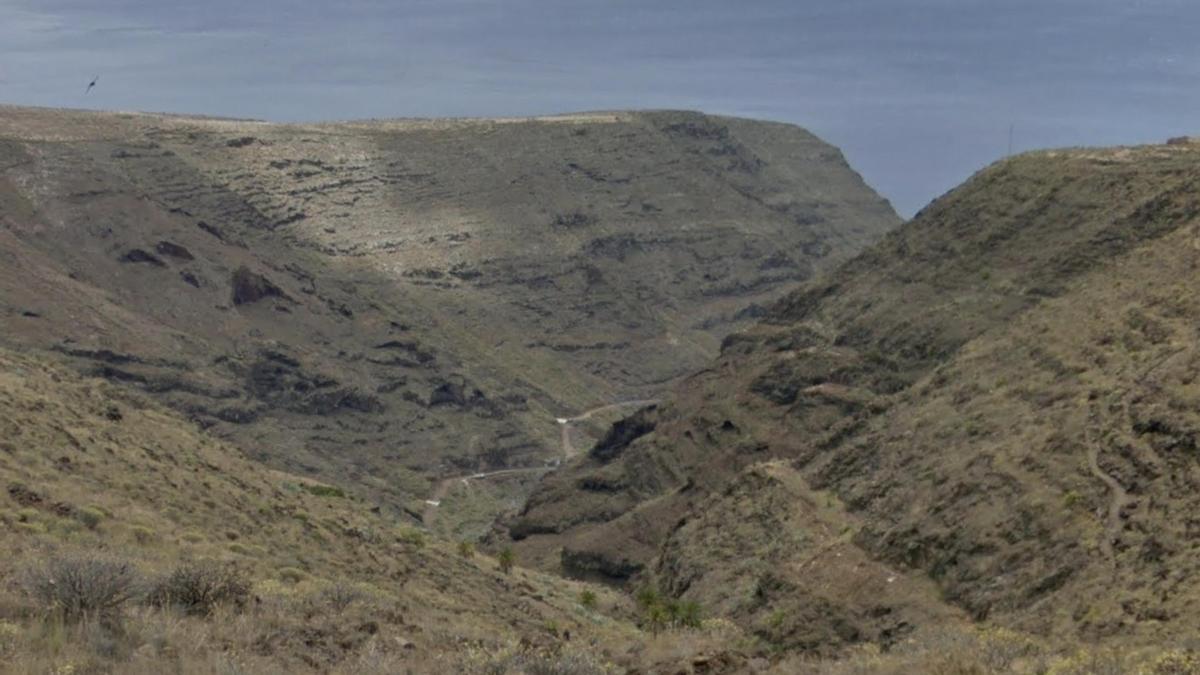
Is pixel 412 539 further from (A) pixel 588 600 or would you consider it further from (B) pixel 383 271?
(B) pixel 383 271

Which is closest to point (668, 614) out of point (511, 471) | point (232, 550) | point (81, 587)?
point (232, 550)

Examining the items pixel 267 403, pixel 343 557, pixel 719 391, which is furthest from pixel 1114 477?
pixel 267 403

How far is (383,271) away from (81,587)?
128883 millimetres

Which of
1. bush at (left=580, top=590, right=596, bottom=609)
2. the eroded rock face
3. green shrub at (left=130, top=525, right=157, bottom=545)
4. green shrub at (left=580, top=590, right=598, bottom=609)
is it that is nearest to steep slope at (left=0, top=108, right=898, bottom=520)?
the eroded rock face

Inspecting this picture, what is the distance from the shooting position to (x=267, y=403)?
103188mm

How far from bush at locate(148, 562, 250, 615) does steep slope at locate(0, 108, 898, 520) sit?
6978 centimetres

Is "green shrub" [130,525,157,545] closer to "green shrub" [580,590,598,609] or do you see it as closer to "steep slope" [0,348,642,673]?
"steep slope" [0,348,642,673]

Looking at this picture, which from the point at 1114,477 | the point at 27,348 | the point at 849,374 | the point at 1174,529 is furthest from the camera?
the point at 27,348

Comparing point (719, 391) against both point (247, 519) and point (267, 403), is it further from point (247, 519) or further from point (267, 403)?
point (267, 403)

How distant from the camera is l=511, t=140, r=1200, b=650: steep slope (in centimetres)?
2973

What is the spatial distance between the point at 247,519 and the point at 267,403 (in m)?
69.2

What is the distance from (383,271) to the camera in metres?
144

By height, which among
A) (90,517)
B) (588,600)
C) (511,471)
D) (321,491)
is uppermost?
(90,517)

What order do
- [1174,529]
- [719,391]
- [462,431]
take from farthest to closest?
1. [462,431]
2. [719,391]
3. [1174,529]
